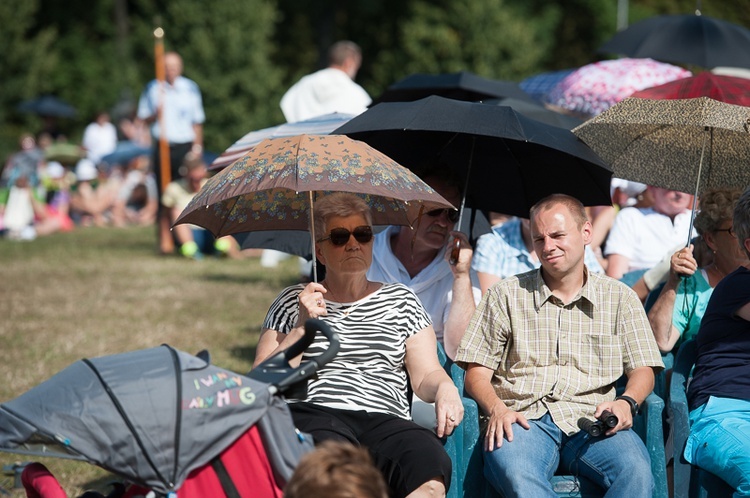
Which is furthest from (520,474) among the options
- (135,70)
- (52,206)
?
(135,70)

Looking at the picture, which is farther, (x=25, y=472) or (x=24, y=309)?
(x=24, y=309)

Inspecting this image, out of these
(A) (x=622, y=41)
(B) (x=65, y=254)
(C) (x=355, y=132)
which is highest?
(A) (x=622, y=41)

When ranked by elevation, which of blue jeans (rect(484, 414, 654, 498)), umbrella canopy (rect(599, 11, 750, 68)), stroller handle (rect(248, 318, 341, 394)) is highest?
umbrella canopy (rect(599, 11, 750, 68))

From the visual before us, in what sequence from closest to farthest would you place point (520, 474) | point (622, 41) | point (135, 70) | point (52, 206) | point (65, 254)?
point (520, 474) < point (622, 41) < point (65, 254) < point (52, 206) < point (135, 70)

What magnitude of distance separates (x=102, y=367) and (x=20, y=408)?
24cm

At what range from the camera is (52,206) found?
20.9 meters

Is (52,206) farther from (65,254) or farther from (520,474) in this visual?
(520,474)

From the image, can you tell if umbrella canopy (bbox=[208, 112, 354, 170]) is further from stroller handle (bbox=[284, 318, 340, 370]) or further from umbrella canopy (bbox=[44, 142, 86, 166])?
umbrella canopy (bbox=[44, 142, 86, 166])

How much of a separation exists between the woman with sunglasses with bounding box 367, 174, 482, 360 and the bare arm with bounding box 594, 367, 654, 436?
82 centimetres

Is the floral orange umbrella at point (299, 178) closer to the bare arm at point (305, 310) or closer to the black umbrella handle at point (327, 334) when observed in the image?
the bare arm at point (305, 310)

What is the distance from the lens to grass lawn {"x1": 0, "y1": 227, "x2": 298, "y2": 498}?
773cm

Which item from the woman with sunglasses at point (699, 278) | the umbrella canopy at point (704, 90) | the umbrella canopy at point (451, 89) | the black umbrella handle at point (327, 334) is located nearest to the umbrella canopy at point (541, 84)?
the umbrella canopy at point (451, 89)

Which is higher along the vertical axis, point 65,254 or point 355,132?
point 355,132

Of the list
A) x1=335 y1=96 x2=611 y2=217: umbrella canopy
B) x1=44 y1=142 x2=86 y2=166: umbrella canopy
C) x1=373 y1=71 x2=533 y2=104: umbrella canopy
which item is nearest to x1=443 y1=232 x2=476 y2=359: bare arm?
x1=335 y1=96 x2=611 y2=217: umbrella canopy
